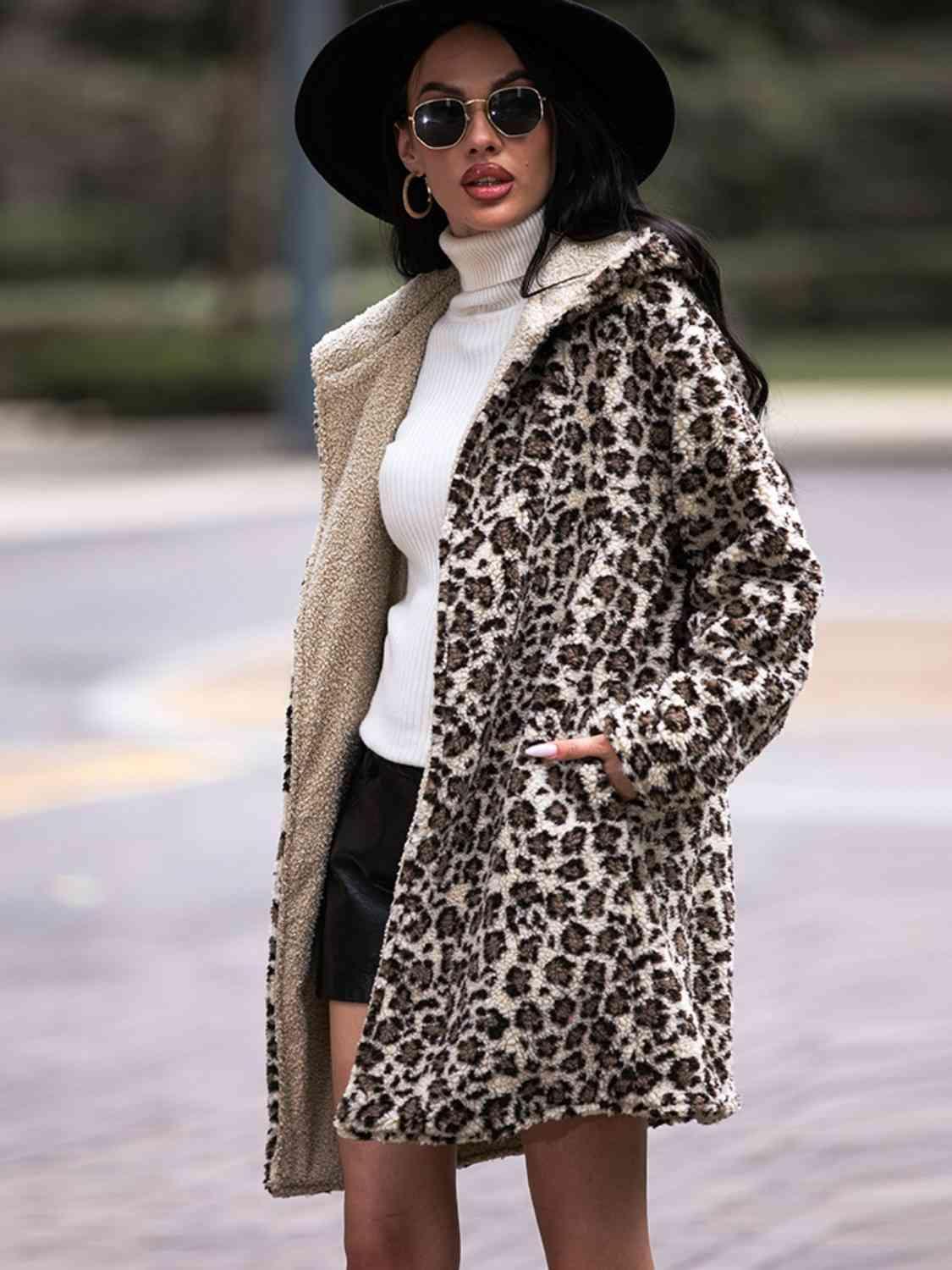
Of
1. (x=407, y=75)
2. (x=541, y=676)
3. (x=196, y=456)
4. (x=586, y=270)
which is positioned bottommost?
(x=541, y=676)

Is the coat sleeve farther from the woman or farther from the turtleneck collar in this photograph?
the turtleneck collar

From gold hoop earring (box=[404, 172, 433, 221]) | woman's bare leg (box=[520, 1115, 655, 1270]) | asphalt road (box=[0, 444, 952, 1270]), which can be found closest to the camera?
woman's bare leg (box=[520, 1115, 655, 1270])

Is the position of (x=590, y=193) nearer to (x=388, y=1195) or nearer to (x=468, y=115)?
(x=468, y=115)

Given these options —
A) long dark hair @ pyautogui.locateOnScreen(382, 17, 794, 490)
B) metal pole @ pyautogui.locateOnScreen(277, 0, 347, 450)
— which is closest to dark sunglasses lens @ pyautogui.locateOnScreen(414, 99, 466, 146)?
long dark hair @ pyautogui.locateOnScreen(382, 17, 794, 490)

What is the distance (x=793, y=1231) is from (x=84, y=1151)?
4.66 ft

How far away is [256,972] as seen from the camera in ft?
23.4

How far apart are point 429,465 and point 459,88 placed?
470 millimetres

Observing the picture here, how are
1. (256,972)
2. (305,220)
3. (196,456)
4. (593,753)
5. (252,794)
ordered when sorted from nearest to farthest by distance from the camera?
1. (593,753)
2. (256,972)
3. (252,794)
4. (305,220)
5. (196,456)

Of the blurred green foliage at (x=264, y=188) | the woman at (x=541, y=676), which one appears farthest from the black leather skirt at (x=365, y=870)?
the blurred green foliage at (x=264, y=188)

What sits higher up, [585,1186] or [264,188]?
[264,188]

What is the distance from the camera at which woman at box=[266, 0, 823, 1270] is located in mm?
3320

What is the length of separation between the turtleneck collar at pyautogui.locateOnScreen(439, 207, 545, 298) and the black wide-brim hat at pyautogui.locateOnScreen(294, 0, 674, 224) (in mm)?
175

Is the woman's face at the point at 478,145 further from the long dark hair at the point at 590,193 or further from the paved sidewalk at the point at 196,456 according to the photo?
the paved sidewalk at the point at 196,456

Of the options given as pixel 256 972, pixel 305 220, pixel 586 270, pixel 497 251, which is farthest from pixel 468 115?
pixel 305 220
